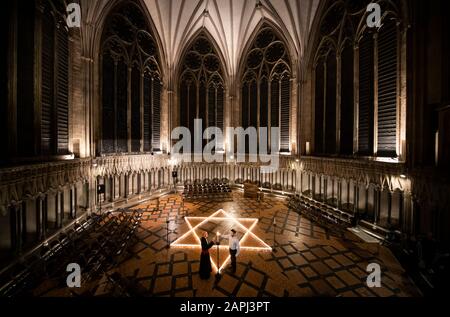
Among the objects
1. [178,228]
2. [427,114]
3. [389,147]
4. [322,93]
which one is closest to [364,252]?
[389,147]

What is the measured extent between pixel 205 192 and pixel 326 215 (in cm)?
808

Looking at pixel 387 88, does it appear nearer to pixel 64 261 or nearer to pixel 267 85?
pixel 267 85

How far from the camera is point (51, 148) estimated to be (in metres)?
7.62

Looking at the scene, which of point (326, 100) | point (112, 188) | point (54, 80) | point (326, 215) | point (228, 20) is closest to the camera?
point (54, 80)

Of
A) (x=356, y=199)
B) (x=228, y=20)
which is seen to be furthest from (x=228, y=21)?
(x=356, y=199)

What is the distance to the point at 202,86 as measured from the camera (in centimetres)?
1752

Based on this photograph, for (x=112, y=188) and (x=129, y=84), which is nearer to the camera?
(x=112, y=188)

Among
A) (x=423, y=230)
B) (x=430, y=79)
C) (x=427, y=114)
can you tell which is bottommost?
(x=423, y=230)

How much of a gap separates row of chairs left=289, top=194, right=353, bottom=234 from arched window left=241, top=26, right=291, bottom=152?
199 inches

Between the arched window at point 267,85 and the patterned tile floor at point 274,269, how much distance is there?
861cm

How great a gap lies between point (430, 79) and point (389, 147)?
2.87 m

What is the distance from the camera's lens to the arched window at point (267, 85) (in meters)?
15.0
